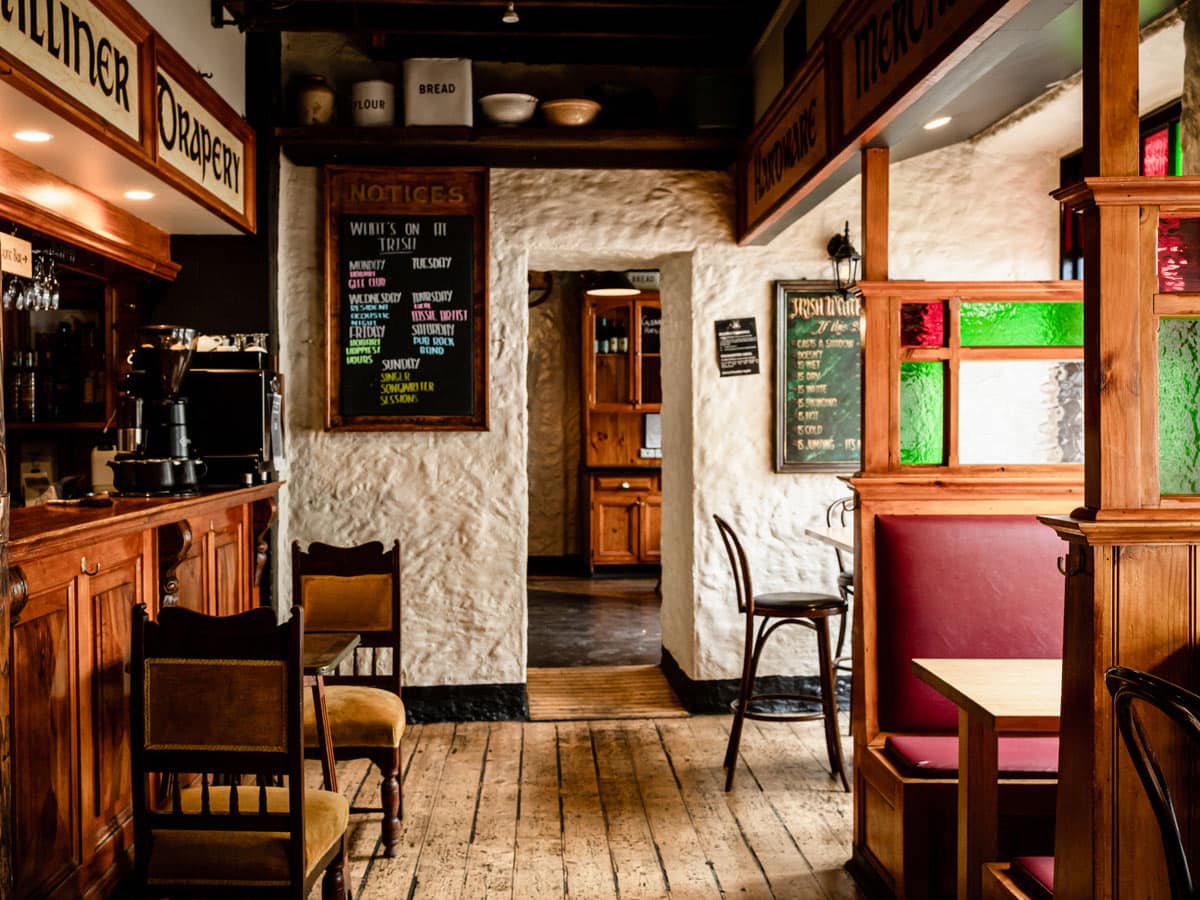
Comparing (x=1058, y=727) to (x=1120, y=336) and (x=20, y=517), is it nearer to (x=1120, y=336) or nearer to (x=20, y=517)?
(x=1120, y=336)

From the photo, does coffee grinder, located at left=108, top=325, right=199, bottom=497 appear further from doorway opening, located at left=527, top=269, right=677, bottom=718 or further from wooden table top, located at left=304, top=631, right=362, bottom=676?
doorway opening, located at left=527, top=269, right=677, bottom=718

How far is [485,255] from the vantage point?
16.3 feet

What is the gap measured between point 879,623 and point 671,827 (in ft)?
3.57

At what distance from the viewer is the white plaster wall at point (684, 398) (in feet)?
16.2

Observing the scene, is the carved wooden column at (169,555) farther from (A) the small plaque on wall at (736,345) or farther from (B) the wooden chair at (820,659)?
(A) the small plaque on wall at (736,345)

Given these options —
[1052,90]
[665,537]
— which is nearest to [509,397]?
[665,537]

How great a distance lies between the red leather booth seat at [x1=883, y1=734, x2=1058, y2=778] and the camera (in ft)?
8.66

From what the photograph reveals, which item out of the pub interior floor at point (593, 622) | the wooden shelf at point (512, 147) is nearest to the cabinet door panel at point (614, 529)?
the pub interior floor at point (593, 622)

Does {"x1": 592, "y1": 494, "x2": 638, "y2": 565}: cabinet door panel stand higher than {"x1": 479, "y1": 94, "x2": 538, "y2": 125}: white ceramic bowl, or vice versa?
{"x1": 479, "y1": 94, "x2": 538, "y2": 125}: white ceramic bowl

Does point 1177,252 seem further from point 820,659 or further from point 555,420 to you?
point 555,420

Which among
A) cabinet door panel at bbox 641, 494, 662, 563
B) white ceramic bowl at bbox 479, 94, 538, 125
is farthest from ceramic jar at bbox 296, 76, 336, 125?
cabinet door panel at bbox 641, 494, 662, 563

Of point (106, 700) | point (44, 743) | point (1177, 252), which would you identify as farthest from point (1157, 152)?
point (44, 743)

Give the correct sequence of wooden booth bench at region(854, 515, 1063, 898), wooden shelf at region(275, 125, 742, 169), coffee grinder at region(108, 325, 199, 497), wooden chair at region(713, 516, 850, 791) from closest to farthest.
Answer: wooden booth bench at region(854, 515, 1063, 898)
coffee grinder at region(108, 325, 199, 497)
wooden chair at region(713, 516, 850, 791)
wooden shelf at region(275, 125, 742, 169)

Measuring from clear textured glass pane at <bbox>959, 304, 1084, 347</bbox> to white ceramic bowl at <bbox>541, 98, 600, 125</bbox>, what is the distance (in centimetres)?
223
